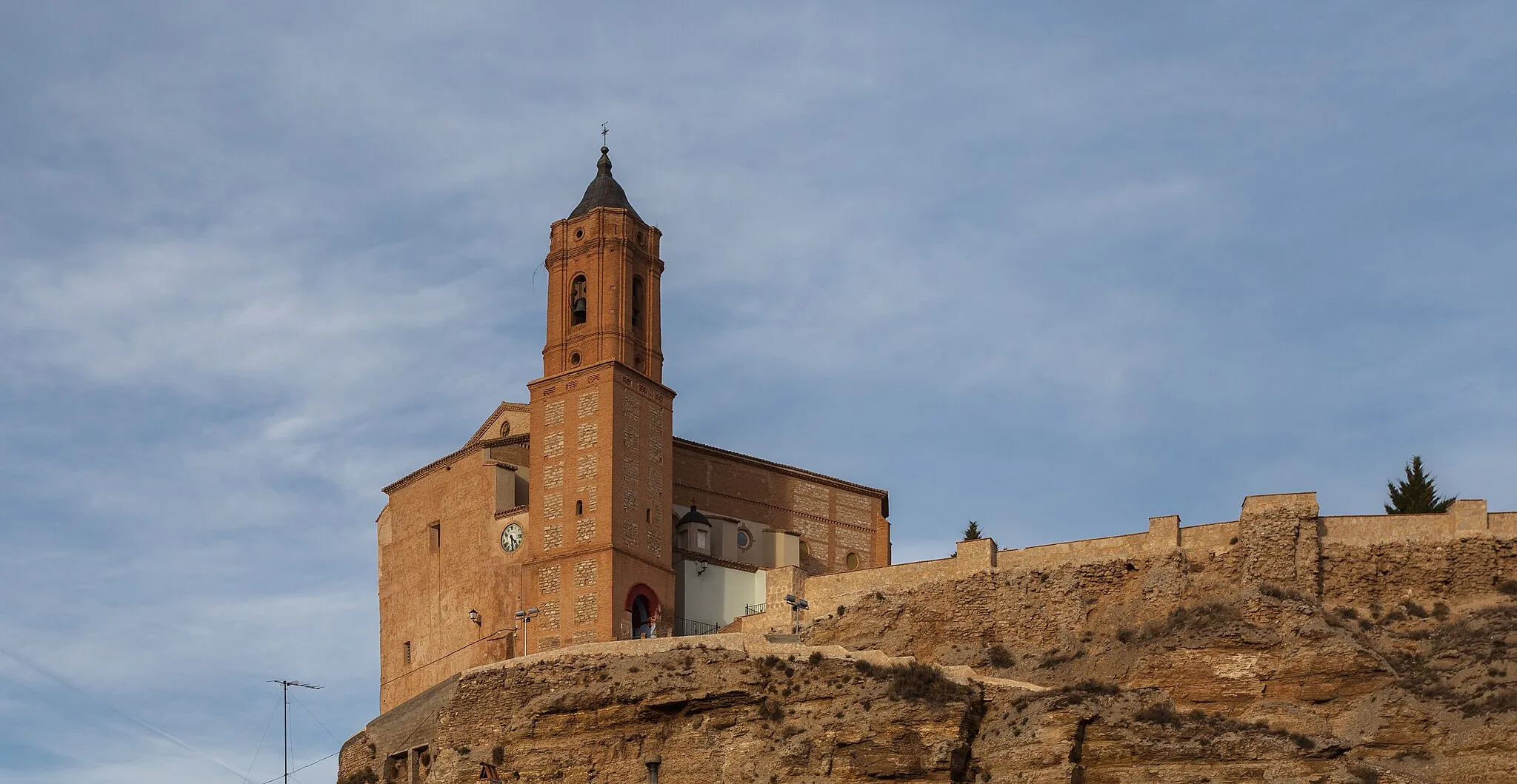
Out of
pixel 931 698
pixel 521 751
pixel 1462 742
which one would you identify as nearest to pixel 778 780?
pixel 931 698

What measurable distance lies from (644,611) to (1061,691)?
594 inches

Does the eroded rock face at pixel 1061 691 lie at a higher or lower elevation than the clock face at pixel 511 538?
lower

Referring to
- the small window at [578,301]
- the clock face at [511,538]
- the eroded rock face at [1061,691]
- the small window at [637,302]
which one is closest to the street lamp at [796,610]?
the eroded rock face at [1061,691]

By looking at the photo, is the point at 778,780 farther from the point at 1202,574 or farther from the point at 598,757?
the point at 1202,574

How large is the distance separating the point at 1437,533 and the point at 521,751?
23.9 m

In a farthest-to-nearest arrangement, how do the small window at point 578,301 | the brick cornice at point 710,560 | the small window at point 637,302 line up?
1. the small window at point 637,302
2. the small window at point 578,301
3. the brick cornice at point 710,560

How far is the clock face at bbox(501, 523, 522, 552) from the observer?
67000mm

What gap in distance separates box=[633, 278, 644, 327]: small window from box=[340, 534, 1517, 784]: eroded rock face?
11.2m

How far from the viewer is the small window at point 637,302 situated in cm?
7000

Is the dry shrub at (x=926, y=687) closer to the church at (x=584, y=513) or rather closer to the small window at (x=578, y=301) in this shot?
the church at (x=584, y=513)

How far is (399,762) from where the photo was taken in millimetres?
64125

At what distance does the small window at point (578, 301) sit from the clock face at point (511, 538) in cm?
654

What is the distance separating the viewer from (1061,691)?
55.3 meters

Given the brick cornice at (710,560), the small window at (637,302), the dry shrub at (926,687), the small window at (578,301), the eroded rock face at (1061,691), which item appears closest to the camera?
the eroded rock face at (1061,691)
